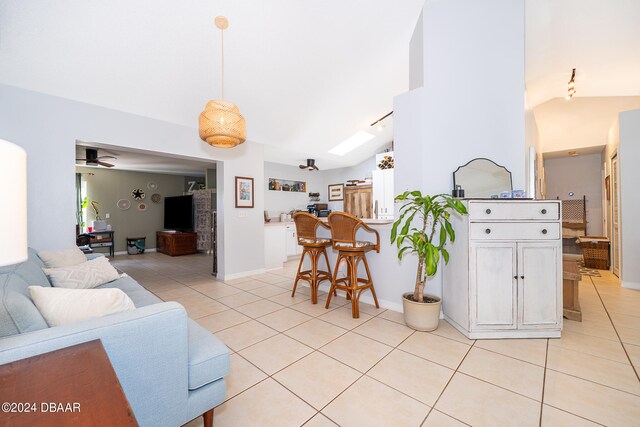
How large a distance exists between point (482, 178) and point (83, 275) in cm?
411

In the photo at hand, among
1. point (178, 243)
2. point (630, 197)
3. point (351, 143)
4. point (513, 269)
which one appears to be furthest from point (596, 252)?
point (178, 243)

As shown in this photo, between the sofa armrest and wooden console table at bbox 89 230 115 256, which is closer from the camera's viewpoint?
the sofa armrest

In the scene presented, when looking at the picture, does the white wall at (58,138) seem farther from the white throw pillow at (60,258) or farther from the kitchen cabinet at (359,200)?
the kitchen cabinet at (359,200)

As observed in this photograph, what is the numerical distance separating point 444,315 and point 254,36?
376 centimetres

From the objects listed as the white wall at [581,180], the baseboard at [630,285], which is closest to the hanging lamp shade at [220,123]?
the baseboard at [630,285]

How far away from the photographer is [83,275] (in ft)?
7.89

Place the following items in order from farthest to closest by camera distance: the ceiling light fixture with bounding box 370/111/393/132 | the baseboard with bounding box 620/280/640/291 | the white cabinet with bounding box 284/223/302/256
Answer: the white cabinet with bounding box 284/223/302/256
the ceiling light fixture with bounding box 370/111/393/132
the baseboard with bounding box 620/280/640/291

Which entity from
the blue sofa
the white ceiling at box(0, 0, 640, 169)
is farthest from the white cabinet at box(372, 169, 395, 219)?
the blue sofa

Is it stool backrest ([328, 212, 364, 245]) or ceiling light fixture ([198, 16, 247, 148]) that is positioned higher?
ceiling light fixture ([198, 16, 247, 148])

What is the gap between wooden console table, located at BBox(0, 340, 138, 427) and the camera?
61 cm

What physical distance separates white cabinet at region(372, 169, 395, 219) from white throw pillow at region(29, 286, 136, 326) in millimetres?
5459

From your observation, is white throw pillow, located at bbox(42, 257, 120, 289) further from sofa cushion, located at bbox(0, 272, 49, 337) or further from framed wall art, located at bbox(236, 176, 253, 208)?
framed wall art, located at bbox(236, 176, 253, 208)

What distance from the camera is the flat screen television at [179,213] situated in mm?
7602

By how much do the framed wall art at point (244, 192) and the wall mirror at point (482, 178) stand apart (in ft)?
11.1
